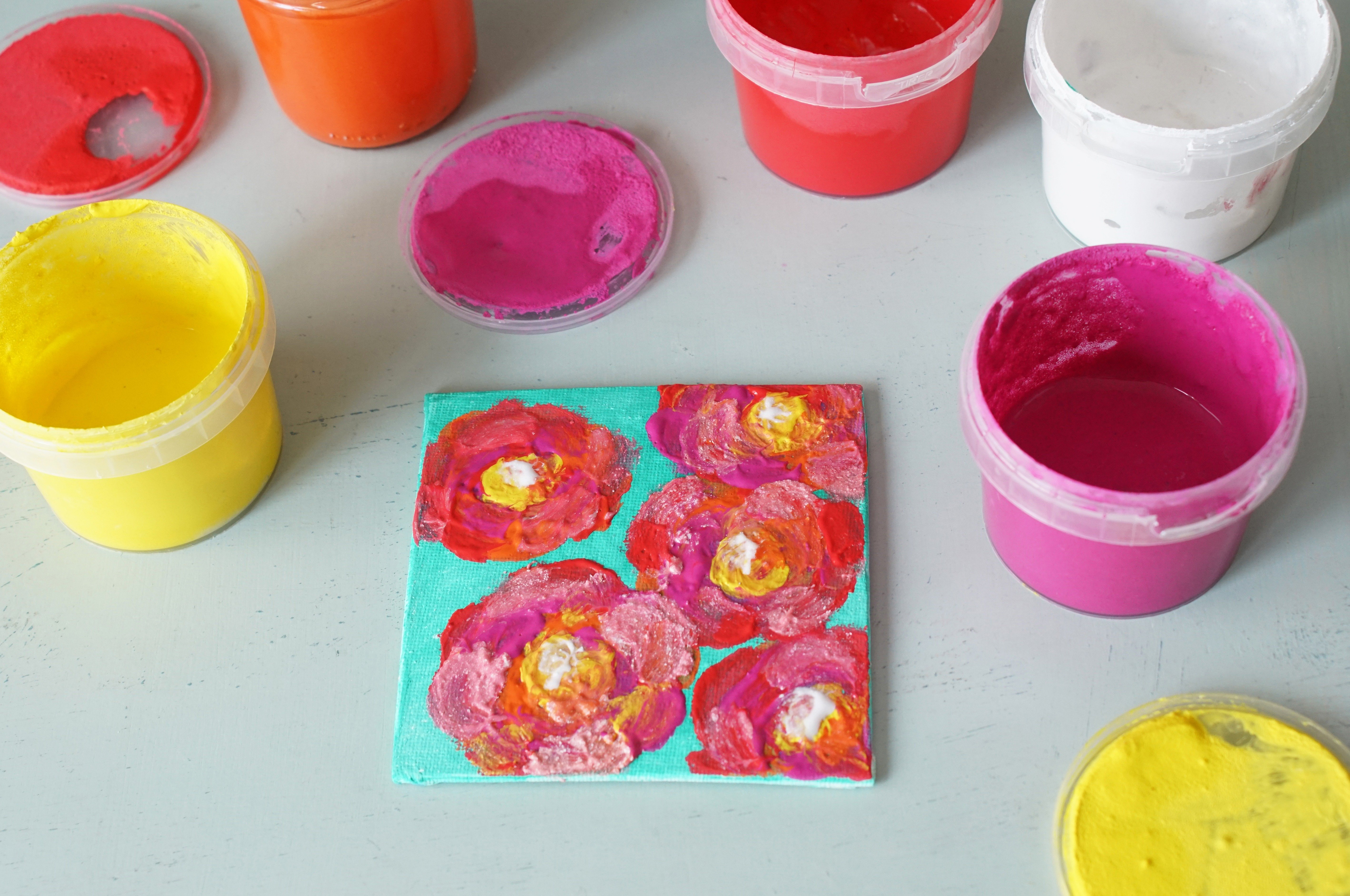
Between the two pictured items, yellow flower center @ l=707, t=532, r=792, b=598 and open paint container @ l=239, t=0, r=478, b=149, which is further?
open paint container @ l=239, t=0, r=478, b=149

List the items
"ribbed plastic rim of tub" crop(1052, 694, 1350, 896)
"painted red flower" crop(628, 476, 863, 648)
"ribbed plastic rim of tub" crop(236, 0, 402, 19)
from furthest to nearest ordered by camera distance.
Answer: "ribbed plastic rim of tub" crop(236, 0, 402, 19) < "painted red flower" crop(628, 476, 863, 648) < "ribbed plastic rim of tub" crop(1052, 694, 1350, 896)

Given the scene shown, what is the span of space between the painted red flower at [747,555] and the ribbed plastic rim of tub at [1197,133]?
0.51 m

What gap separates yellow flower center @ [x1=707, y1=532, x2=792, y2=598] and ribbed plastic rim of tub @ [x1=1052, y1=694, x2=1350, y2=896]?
1.19 ft

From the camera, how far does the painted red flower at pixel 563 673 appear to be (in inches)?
52.6

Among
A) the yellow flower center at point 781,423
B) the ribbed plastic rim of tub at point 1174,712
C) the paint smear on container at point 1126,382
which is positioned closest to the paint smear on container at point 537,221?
the yellow flower center at point 781,423

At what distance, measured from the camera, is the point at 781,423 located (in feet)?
4.91

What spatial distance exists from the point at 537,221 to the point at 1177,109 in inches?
32.5

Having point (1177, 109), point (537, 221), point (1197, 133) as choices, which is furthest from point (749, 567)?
point (1177, 109)

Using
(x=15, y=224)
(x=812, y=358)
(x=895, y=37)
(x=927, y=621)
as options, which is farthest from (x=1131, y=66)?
(x=15, y=224)

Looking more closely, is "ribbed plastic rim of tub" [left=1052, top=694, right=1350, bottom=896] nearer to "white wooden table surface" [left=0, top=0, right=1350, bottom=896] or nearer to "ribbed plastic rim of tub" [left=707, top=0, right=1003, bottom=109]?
"white wooden table surface" [left=0, top=0, right=1350, bottom=896]

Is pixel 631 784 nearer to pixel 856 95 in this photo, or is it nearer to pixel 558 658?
pixel 558 658

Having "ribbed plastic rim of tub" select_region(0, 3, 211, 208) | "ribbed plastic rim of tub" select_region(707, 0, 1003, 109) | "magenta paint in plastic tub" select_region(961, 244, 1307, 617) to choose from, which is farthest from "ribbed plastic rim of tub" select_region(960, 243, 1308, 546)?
"ribbed plastic rim of tub" select_region(0, 3, 211, 208)

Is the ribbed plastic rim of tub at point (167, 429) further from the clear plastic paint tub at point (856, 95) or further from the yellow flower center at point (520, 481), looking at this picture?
the clear plastic paint tub at point (856, 95)

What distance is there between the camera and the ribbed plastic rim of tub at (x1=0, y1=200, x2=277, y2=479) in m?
1.28
